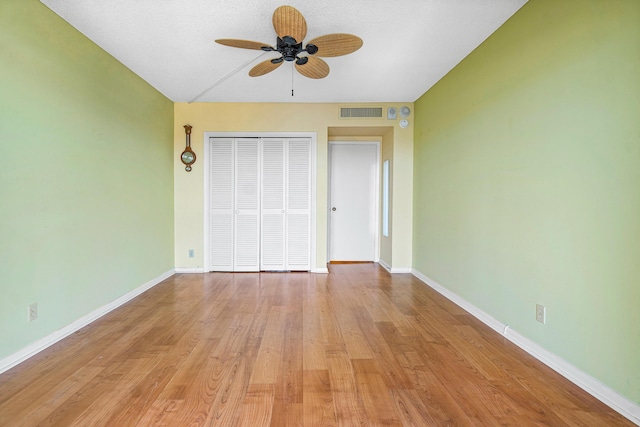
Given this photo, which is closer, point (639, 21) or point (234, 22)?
point (639, 21)

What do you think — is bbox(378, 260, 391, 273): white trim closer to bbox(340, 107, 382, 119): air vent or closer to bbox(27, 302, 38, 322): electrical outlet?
bbox(340, 107, 382, 119): air vent

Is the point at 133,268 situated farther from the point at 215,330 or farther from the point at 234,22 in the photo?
the point at 234,22

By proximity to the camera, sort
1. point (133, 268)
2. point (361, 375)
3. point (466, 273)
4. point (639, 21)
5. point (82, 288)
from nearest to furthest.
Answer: point (639, 21), point (361, 375), point (82, 288), point (466, 273), point (133, 268)

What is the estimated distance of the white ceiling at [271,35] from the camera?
2154mm

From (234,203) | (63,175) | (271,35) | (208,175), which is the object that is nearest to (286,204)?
(234,203)

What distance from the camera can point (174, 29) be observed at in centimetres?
243

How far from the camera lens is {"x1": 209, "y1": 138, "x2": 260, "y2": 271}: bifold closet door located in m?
4.38

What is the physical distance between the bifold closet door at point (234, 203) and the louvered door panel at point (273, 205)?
11 centimetres

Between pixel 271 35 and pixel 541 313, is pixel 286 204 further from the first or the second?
pixel 541 313

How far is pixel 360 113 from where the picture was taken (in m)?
4.27

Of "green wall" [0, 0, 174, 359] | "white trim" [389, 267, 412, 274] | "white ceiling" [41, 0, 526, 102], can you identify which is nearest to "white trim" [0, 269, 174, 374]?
"green wall" [0, 0, 174, 359]

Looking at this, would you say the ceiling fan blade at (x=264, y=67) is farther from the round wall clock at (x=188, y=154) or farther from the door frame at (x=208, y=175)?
the round wall clock at (x=188, y=154)

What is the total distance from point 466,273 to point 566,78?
1.85 metres

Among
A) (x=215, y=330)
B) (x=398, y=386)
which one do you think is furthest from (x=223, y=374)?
(x=398, y=386)
